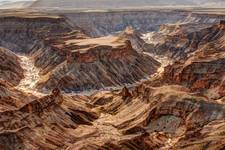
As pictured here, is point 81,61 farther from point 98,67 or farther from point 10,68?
point 10,68

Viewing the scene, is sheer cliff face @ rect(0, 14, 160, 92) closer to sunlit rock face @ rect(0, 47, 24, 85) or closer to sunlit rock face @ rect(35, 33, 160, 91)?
sunlit rock face @ rect(35, 33, 160, 91)

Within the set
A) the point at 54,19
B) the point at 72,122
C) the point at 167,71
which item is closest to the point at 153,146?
the point at 72,122

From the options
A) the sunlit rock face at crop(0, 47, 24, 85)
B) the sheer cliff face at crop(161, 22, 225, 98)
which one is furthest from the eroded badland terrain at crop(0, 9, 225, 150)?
the sunlit rock face at crop(0, 47, 24, 85)

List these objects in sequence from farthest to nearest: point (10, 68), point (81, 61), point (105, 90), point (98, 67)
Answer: point (10, 68)
point (98, 67)
point (81, 61)
point (105, 90)

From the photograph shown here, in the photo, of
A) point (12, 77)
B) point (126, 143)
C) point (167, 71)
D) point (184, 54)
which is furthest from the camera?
point (184, 54)

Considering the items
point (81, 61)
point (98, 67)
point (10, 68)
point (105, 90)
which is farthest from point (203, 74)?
point (10, 68)

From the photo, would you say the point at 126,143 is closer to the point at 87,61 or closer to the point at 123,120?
the point at 123,120

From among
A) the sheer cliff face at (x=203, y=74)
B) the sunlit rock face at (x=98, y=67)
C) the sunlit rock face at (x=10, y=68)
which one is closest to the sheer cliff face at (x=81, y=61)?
the sunlit rock face at (x=98, y=67)

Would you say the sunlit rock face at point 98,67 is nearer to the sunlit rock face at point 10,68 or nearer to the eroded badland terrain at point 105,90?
the eroded badland terrain at point 105,90
